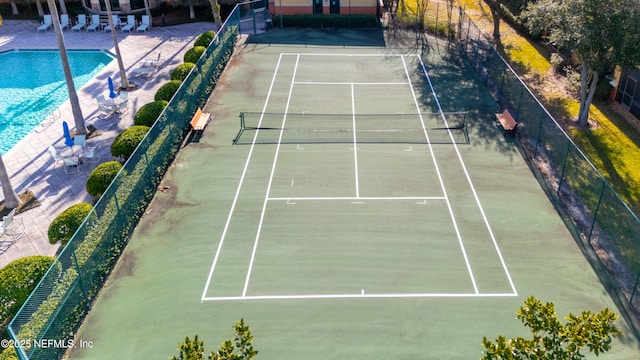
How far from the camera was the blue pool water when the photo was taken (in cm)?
2189

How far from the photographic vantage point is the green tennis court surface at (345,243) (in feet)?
39.5

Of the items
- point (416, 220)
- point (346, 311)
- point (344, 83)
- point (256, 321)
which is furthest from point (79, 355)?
point (344, 83)

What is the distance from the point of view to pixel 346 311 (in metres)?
12.5

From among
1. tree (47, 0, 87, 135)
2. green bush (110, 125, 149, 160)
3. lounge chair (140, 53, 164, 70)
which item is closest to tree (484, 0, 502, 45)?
lounge chair (140, 53, 164, 70)

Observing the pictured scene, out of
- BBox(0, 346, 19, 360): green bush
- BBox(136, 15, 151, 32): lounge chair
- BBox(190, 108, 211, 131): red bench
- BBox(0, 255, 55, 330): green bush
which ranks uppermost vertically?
BBox(136, 15, 151, 32): lounge chair

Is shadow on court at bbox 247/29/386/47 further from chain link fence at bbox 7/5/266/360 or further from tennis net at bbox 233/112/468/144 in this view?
chain link fence at bbox 7/5/266/360

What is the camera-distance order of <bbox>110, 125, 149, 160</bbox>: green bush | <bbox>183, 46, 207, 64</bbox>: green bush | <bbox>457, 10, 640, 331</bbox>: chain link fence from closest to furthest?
<bbox>457, 10, 640, 331</bbox>: chain link fence
<bbox>110, 125, 149, 160</bbox>: green bush
<bbox>183, 46, 207, 64</bbox>: green bush

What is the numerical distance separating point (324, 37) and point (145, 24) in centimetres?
1159

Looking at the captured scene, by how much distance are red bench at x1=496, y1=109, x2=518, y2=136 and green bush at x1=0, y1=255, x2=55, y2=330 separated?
53.5ft

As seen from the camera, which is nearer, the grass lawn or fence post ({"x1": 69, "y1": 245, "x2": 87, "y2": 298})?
fence post ({"x1": 69, "y1": 245, "x2": 87, "y2": 298})

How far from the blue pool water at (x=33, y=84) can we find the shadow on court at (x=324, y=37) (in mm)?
9133

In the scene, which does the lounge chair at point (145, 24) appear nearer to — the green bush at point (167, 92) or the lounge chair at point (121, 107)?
the lounge chair at point (121, 107)

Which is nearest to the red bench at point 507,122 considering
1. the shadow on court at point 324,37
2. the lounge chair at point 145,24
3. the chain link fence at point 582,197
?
the chain link fence at point 582,197

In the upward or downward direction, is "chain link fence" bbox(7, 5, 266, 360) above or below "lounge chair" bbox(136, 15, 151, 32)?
below
